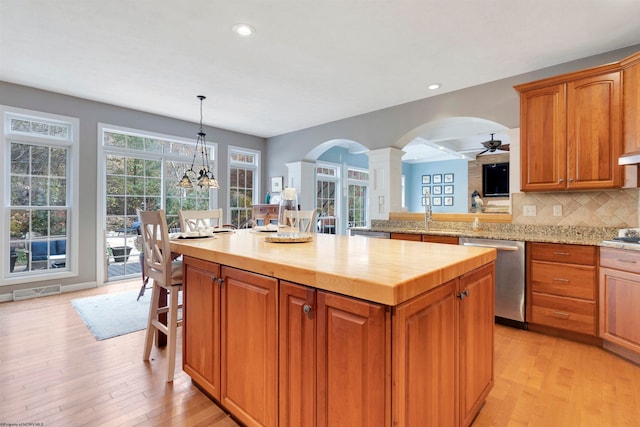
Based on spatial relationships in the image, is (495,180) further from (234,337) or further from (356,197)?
(234,337)

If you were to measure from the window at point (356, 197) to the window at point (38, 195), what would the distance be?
17.4 feet

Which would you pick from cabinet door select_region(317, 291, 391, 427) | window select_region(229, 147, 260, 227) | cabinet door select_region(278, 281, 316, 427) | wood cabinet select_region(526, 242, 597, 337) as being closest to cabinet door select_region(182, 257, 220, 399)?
cabinet door select_region(278, 281, 316, 427)

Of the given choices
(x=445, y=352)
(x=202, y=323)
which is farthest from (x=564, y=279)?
(x=202, y=323)

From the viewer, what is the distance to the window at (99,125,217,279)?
4.50m

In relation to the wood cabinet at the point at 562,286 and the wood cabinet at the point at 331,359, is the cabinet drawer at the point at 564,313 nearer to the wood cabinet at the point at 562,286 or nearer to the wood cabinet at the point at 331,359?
the wood cabinet at the point at 562,286

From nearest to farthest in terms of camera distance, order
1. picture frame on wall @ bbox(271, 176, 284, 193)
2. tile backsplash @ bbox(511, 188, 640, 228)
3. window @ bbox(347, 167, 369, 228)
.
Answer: tile backsplash @ bbox(511, 188, 640, 228), picture frame on wall @ bbox(271, 176, 284, 193), window @ bbox(347, 167, 369, 228)

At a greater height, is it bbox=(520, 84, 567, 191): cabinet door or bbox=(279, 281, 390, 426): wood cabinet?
bbox=(520, 84, 567, 191): cabinet door

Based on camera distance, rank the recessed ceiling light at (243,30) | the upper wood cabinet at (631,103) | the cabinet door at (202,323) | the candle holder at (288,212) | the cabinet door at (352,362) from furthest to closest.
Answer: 1. the recessed ceiling light at (243,30)
2. the upper wood cabinet at (631,103)
3. the candle holder at (288,212)
4. the cabinet door at (202,323)
5. the cabinet door at (352,362)

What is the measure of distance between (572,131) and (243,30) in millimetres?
3006

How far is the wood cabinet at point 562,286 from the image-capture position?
2537 mm

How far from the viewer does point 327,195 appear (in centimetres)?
711

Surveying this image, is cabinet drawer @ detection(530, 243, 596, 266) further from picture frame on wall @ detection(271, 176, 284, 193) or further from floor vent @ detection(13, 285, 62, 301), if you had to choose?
floor vent @ detection(13, 285, 62, 301)

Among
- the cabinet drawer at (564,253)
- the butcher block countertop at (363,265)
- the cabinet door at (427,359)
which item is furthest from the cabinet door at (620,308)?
the cabinet door at (427,359)

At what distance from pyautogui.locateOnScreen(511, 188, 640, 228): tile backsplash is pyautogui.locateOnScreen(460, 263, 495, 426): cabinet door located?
2.08 metres
